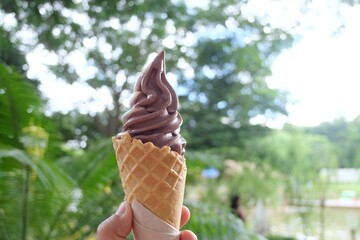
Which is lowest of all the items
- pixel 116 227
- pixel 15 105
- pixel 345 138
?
pixel 116 227

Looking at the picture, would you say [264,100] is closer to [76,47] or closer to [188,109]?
[188,109]

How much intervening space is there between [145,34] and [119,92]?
789 mm

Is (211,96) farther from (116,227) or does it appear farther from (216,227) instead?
(116,227)

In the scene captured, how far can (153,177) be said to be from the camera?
2.76ft

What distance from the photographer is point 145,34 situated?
5.55 meters

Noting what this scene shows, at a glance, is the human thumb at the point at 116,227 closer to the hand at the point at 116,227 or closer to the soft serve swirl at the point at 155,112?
the hand at the point at 116,227

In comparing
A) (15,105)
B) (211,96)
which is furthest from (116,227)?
(211,96)

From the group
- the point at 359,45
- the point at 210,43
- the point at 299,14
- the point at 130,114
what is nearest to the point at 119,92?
the point at 210,43

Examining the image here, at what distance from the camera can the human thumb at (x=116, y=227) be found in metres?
0.80

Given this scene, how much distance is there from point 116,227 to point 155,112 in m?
0.23

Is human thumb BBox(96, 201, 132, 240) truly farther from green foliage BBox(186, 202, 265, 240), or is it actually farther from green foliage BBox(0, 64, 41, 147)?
green foliage BBox(0, 64, 41, 147)

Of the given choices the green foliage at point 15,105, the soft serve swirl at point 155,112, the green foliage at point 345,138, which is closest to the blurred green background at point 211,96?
the green foliage at point 345,138

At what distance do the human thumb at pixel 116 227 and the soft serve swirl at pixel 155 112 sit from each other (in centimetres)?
15

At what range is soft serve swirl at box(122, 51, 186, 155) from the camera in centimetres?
88
